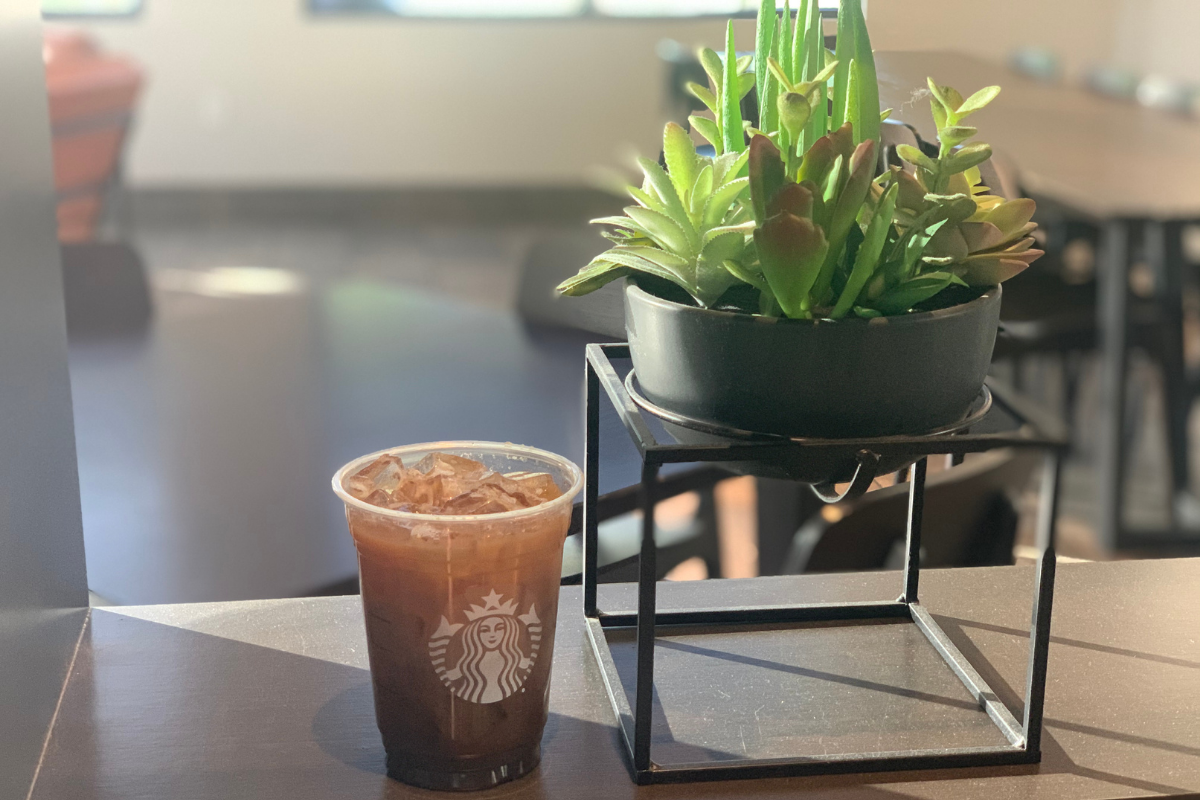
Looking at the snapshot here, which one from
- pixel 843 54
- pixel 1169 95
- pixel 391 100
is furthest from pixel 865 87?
pixel 391 100

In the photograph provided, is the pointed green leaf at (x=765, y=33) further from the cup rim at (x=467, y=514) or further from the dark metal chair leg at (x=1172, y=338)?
the dark metal chair leg at (x=1172, y=338)

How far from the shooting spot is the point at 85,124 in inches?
169

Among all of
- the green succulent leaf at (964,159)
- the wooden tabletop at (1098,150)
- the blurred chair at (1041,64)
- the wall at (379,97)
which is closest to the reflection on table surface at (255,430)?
Result: the green succulent leaf at (964,159)

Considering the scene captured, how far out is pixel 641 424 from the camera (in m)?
0.52

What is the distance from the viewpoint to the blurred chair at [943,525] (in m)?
1.28

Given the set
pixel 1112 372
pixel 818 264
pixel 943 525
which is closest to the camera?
pixel 818 264

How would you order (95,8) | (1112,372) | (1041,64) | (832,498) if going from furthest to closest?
(95,8) → (1041,64) → (1112,372) → (832,498)

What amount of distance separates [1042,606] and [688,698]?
0.18 m

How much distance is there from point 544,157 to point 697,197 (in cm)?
621

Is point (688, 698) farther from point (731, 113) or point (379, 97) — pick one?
point (379, 97)

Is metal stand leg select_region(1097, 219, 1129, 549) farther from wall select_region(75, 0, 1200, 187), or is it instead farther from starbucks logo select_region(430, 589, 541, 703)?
wall select_region(75, 0, 1200, 187)

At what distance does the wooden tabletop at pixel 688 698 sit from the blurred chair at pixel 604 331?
14cm

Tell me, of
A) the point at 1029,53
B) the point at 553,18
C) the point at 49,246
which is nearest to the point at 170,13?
the point at 553,18

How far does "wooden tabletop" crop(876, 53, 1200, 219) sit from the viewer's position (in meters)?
2.37
